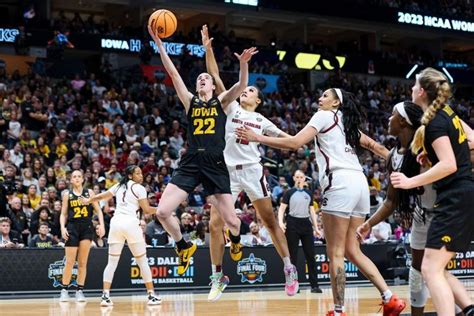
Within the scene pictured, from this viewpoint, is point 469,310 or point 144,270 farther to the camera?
point 144,270

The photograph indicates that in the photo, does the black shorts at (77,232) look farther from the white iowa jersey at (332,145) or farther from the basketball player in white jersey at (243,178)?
the white iowa jersey at (332,145)

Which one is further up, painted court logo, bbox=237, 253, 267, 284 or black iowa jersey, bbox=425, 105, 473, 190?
black iowa jersey, bbox=425, 105, 473, 190

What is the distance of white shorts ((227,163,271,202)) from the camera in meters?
10.3

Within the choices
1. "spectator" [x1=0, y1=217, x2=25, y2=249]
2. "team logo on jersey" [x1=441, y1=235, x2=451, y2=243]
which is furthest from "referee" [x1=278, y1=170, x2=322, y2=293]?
"team logo on jersey" [x1=441, y1=235, x2=451, y2=243]

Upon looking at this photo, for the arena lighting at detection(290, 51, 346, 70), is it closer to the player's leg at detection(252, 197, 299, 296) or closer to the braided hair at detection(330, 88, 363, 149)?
the player's leg at detection(252, 197, 299, 296)

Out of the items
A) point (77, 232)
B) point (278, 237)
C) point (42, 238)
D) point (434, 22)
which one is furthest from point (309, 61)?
point (278, 237)

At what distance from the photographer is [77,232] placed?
47.0 feet

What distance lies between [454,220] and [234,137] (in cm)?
440

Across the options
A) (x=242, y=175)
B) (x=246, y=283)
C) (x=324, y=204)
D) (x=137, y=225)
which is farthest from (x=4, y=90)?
(x=324, y=204)

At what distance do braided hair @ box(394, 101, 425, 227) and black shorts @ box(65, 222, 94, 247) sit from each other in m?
7.97

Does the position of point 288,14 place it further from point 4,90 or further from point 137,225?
point 137,225

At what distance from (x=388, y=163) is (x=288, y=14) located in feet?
100

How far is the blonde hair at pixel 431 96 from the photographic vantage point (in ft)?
21.4

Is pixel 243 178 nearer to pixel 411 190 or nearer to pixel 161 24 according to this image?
pixel 161 24
